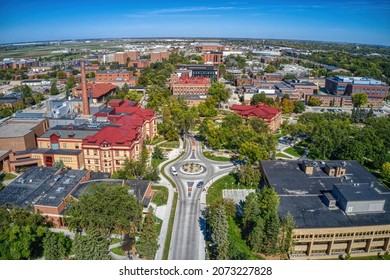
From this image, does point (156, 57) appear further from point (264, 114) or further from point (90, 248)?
point (90, 248)

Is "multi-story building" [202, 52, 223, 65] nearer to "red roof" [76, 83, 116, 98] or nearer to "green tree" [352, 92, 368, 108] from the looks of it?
"red roof" [76, 83, 116, 98]

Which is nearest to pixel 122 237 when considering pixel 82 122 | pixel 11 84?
pixel 82 122

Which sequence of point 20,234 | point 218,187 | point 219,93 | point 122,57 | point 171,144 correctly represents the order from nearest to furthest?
point 20,234 → point 218,187 → point 171,144 → point 219,93 → point 122,57

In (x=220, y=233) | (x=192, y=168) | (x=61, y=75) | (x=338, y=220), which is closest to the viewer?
(x=220, y=233)

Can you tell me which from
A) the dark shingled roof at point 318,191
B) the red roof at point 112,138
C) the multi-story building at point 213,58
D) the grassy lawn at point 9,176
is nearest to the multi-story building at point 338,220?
the dark shingled roof at point 318,191

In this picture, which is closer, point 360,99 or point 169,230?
point 169,230

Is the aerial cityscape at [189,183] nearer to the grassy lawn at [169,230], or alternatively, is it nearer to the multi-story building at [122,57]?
the grassy lawn at [169,230]

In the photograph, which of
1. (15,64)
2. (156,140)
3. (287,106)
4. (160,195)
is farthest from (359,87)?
(15,64)
